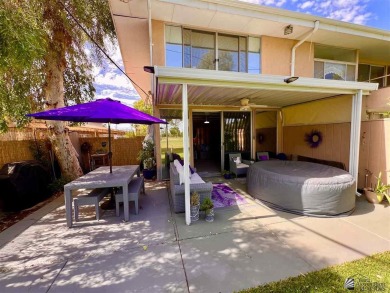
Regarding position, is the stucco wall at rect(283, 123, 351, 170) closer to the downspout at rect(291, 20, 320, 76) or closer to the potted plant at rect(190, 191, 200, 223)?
the downspout at rect(291, 20, 320, 76)

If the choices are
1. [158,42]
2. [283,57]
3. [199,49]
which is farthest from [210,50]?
[283,57]

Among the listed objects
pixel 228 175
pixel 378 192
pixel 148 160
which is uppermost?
pixel 148 160

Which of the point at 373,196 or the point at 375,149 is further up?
the point at 375,149

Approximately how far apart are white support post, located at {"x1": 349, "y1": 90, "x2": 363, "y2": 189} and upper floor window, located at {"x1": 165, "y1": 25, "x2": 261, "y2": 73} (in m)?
2.97

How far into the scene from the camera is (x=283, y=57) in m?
6.54

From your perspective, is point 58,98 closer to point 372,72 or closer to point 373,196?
point 373,196

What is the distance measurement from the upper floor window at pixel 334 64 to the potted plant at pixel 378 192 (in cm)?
416

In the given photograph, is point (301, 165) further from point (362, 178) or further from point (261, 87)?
point (261, 87)

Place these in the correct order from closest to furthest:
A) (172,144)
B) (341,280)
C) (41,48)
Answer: (341,280)
(41,48)
(172,144)

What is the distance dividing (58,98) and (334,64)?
9.84 metres

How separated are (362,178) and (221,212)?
Answer: 4356mm

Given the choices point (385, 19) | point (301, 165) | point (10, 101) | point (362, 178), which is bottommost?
point (362, 178)

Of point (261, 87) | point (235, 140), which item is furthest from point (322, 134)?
point (261, 87)

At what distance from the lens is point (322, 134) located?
6168 millimetres
